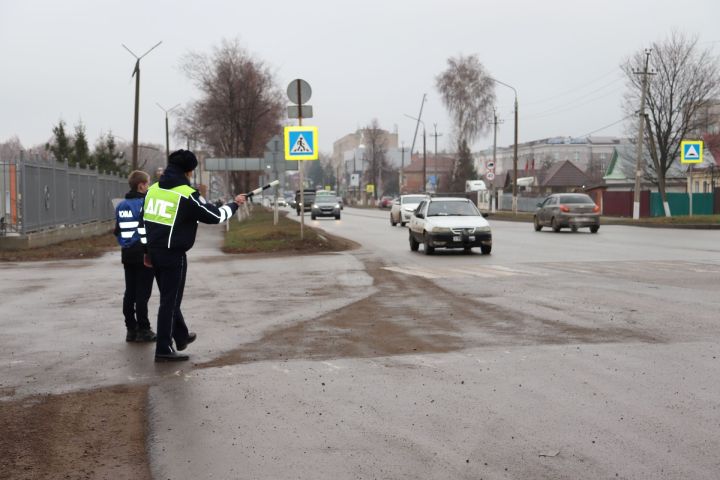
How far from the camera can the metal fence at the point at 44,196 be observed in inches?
936

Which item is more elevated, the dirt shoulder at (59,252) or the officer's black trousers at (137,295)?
the officer's black trousers at (137,295)

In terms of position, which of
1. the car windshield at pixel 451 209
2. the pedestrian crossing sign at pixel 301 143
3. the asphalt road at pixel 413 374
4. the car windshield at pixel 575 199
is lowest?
the asphalt road at pixel 413 374

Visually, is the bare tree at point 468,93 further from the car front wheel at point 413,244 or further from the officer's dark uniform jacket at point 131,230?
the officer's dark uniform jacket at point 131,230

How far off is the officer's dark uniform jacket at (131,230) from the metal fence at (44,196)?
15706mm

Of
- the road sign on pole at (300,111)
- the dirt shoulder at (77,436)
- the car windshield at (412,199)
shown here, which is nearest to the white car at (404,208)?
the car windshield at (412,199)

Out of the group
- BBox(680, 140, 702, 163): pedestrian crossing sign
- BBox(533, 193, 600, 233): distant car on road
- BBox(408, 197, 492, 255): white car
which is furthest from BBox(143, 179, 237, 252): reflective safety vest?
BBox(680, 140, 702, 163): pedestrian crossing sign

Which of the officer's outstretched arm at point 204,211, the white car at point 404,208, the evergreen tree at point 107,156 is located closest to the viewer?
the officer's outstretched arm at point 204,211

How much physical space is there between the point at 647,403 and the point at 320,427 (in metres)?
2.23

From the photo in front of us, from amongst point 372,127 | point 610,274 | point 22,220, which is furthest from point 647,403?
point 372,127

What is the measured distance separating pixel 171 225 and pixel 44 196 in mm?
19891

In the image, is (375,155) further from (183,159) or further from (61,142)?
(183,159)

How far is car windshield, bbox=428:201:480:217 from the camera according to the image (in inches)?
894

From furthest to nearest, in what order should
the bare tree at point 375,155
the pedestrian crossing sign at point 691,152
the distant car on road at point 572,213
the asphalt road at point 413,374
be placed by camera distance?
1. the bare tree at point 375,155
2. the pedestrian crossing sign at point 691,152
3. the distant car on road at point 572,213
4. the asphalt road at point 413,374

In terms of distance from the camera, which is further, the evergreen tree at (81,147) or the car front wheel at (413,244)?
the evergreen tree at (81,147)
